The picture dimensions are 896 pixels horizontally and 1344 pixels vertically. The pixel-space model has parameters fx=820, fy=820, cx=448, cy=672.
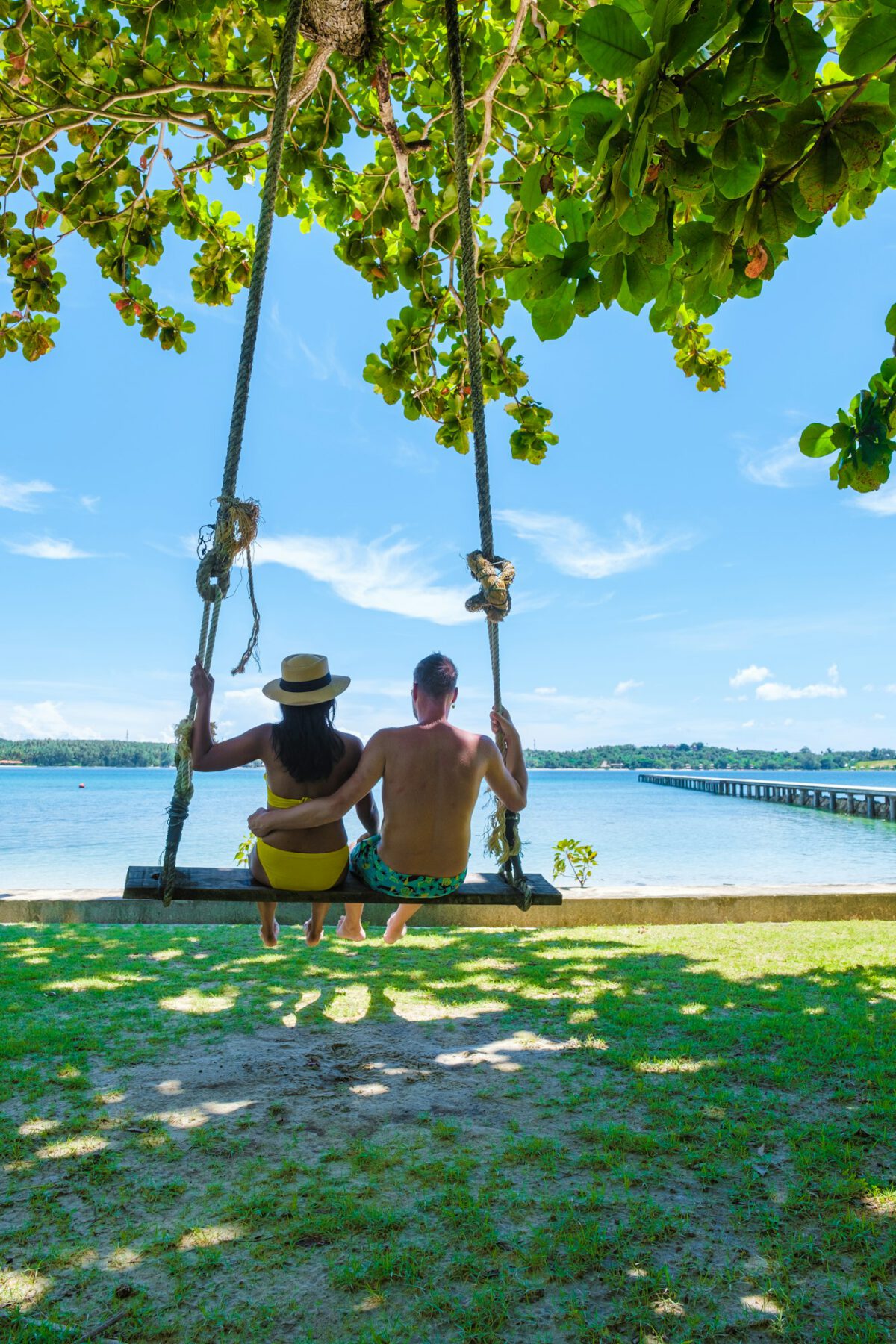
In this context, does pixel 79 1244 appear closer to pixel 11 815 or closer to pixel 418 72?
pixel 418 72

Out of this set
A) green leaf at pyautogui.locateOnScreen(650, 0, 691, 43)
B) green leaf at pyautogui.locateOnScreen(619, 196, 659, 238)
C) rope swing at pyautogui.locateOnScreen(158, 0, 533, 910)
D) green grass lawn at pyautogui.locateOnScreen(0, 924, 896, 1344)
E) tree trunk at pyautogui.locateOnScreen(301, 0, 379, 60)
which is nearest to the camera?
green leaf at pyautogui.locateOnScreen(650, 0, 691, 43)

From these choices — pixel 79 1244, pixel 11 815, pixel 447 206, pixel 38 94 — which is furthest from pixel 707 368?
pixel 11 815

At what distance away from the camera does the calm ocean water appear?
62.4ft

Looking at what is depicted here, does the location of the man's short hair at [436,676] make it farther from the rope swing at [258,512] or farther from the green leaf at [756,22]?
the green leaf at [756,22]

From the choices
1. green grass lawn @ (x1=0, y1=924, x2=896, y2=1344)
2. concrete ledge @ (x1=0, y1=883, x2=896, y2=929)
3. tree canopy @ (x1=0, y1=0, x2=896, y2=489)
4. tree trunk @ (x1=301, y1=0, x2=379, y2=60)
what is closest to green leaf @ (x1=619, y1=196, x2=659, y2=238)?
tree canopy @ (x1=0, y1=0, x2=896, y2=489)

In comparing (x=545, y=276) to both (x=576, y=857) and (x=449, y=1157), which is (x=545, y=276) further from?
(x=576, y=857)

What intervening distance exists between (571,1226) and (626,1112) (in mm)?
876

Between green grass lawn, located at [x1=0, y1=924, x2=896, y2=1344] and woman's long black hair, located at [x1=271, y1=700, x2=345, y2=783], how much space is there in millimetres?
1341

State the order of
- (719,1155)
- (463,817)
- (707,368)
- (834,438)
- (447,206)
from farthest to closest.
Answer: (707,368), (447,206), (463,817), (719,1155), (834,438)

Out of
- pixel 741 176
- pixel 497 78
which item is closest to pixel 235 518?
pixel 741 176

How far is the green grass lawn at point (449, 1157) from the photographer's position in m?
2.09

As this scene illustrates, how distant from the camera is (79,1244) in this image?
234 centimetres

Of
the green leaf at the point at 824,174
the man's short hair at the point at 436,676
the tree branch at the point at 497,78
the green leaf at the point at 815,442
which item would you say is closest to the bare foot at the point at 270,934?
the man's short hair at the point at 436,676

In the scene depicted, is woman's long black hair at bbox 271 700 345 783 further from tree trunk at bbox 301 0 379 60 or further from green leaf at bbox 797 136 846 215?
tree trunk at bbox 301 0 379 60
